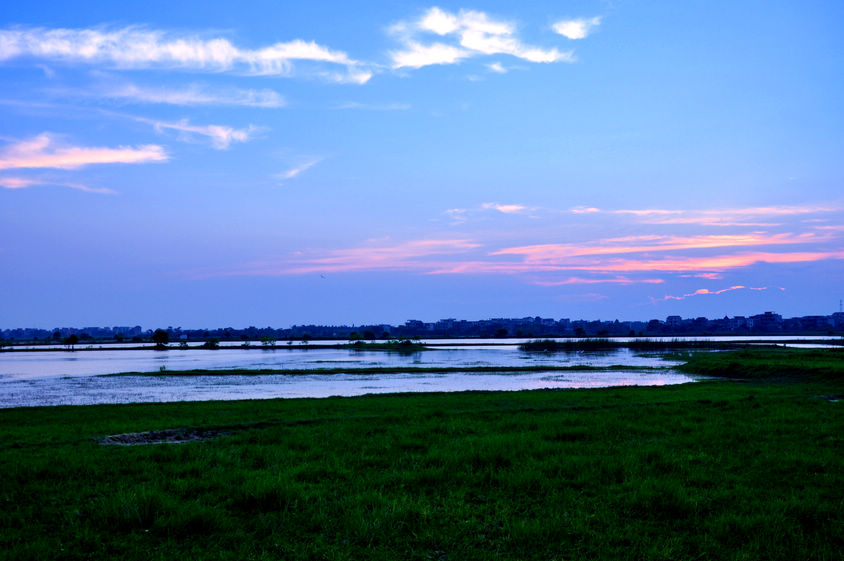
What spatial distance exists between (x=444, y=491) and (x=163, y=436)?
1302 cm

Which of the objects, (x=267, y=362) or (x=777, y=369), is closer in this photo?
(x=777, y=369)

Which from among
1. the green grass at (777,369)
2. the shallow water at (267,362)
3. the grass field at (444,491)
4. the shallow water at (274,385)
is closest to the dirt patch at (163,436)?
the grass field at (444,491)

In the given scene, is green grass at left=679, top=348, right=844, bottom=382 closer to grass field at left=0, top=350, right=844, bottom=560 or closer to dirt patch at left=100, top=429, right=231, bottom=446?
grass field at left=0, top=350, right=844, bottom=560

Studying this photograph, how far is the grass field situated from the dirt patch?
204 millimetres

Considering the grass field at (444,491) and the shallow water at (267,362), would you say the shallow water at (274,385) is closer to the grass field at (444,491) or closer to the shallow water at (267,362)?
the shallow water at (267,362)

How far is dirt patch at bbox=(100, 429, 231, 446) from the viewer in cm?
1919

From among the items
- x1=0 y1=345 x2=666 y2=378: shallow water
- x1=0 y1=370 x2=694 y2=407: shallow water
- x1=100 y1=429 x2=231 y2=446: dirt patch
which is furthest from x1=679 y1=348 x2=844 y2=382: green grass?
x1=100 y1=429 x2=231 y2=446: dirt patch

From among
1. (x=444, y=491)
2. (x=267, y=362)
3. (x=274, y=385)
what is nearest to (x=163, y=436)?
(x=444, y=491)

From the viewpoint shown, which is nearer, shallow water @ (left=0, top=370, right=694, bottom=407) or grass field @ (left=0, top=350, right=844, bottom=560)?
grass field @ (left=0, top=350, right=844, bottom=560)

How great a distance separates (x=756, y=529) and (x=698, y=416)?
1311cm

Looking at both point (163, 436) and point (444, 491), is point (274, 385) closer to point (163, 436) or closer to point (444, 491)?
point (163, 436)

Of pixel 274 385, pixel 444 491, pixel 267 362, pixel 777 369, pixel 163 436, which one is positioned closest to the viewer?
pixel 444 491

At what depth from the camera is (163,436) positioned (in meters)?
20.2

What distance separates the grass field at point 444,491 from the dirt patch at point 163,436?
8.0 inches
